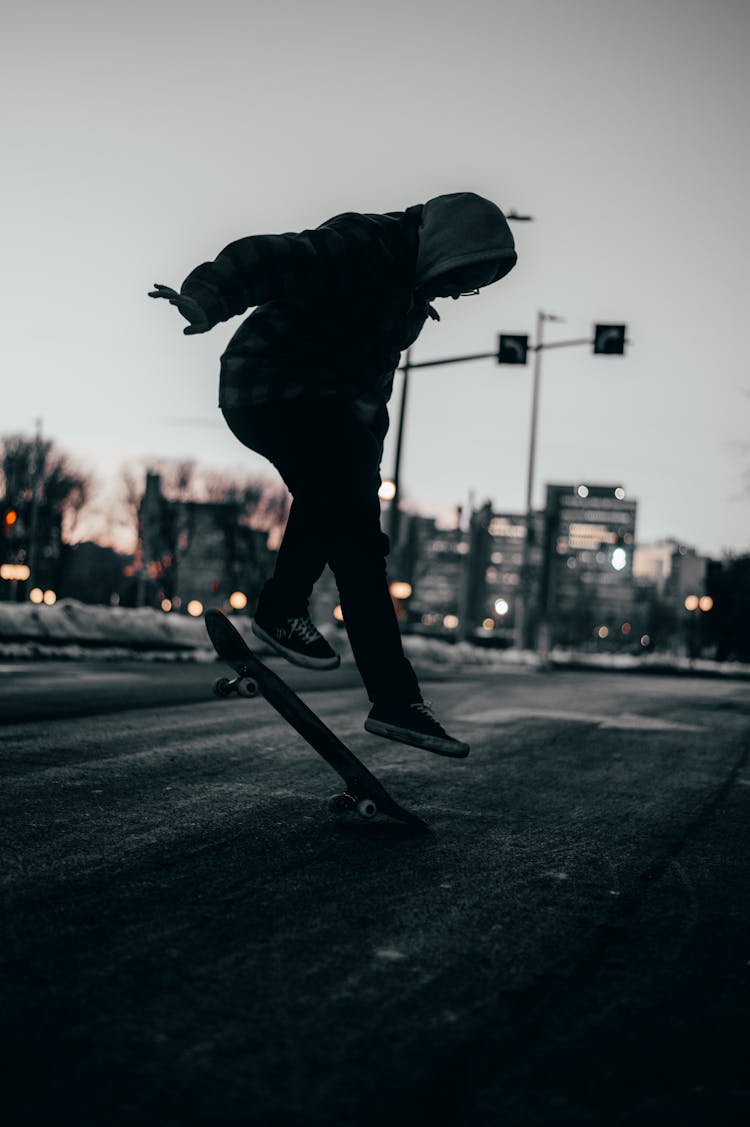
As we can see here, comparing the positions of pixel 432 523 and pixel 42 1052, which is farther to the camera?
pixel 432 523

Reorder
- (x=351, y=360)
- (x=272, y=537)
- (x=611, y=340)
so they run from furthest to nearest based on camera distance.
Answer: (x=272, y=537) < (x=611, y=340) < (x=351, y=360)

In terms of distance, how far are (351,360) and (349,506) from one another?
48cm

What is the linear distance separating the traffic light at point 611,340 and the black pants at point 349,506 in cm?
2006

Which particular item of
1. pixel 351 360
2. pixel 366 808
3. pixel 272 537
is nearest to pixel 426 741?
pixel 366 808

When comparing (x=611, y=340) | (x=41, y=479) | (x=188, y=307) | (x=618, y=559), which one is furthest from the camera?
(x=41, y=479)

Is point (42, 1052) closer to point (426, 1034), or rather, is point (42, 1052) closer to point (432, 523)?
point (426, 1034)

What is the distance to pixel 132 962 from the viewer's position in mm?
2035

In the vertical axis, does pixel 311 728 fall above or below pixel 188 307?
below

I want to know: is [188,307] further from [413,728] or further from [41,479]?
[41,479]

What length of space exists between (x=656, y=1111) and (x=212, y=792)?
2.47 metres

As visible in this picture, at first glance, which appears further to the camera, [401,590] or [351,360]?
[401,590]

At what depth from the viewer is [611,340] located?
2294 cm

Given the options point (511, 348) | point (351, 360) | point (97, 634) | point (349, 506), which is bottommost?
point (97, 634)

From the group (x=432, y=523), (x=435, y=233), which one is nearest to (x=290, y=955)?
(x=435, y=233)
